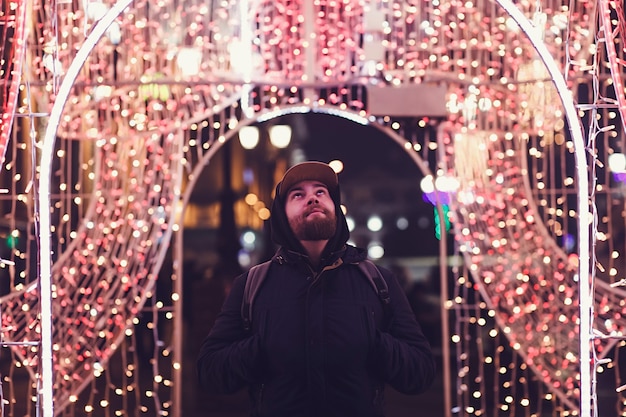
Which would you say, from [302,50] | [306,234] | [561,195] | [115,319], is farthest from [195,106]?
[306,234]

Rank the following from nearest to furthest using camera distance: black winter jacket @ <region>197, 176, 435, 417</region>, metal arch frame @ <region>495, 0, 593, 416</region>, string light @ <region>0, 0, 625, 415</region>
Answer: black winter jacket @ <region>197, 176, 435, 417</region>
metal arch frame @ <region>495, 0, 593, 416</region>
string light @ <region>0, 0, 625, 415</region>

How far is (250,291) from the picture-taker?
8.71 feet

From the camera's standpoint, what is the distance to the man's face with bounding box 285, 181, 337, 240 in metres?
2.56

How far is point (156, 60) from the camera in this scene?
17.6 feet

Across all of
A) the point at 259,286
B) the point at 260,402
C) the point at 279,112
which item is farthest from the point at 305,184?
the point at 279,112

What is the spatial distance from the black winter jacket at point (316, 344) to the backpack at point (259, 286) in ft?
0.04

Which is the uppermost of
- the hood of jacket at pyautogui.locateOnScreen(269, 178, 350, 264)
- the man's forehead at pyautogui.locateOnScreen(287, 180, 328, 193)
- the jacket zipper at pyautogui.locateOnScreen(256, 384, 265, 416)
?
the man's forehead at pyautogui.locateOnScreen(287, 180, 328, 193)

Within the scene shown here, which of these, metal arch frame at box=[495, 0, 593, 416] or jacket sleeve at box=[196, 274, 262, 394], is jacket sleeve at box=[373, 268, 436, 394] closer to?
jacket sleeve at box=[196, 274, 262, 394]

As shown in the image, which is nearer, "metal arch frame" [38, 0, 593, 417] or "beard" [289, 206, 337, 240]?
"beard" [289, 206, 337, 240]

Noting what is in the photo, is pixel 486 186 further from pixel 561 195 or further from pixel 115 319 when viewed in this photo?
pixel 115 319

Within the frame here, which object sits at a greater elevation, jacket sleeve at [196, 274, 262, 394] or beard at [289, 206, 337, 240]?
beard at [289, 206, 337, 240]

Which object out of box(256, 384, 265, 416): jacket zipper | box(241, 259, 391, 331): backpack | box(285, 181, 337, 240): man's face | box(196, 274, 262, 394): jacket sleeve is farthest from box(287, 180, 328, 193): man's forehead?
box(256, 384, 265, 416): jacket zipper

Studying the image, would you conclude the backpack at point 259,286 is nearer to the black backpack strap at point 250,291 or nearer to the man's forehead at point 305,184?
the black backpack strap at point 250,291

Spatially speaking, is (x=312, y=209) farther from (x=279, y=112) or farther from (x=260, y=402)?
(x=279, y=112)
